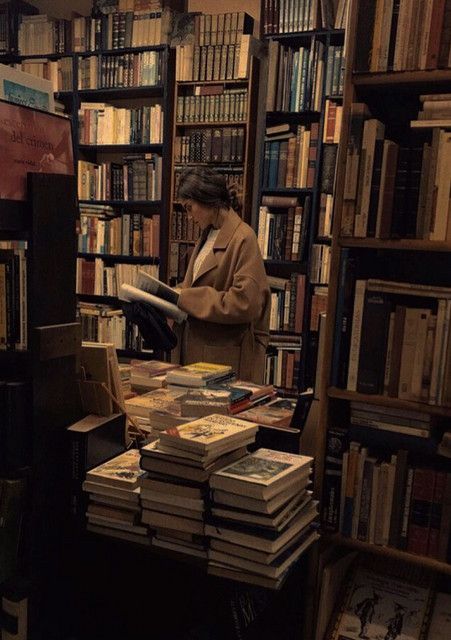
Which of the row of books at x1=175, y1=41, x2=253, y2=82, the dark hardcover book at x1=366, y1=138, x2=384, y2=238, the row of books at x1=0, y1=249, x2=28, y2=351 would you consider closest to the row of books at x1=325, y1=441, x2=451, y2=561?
the dark hardcover book at x1=366, y1=138, x2=384, y2=238

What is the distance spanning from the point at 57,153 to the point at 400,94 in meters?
0.87

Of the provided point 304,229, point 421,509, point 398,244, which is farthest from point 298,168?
point 421,509

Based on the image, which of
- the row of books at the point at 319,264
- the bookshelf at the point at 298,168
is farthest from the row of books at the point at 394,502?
the row of books at the point at 319,264

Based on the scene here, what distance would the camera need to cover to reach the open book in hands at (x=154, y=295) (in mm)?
2309

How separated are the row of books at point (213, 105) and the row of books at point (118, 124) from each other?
0.61ft

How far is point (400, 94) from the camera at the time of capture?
1527 mm

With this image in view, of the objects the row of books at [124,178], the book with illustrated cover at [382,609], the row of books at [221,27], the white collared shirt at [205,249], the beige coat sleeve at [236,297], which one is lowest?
the book with illustrated cover at [382,609]

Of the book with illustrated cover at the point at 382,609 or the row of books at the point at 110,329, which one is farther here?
the row of books at the point at 110,329

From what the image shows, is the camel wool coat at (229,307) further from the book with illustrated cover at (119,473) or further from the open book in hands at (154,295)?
the book with illustrated cover at (119,473)

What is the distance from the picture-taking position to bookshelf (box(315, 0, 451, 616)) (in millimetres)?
1438

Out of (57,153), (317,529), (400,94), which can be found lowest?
(317,529)

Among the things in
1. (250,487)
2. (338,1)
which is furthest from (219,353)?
(338,1)

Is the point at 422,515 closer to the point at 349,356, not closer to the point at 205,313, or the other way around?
the point at 349,356

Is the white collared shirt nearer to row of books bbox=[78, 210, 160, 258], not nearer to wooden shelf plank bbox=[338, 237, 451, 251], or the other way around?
wooden shelf plank bbox=[338, 237, 451, 251]
